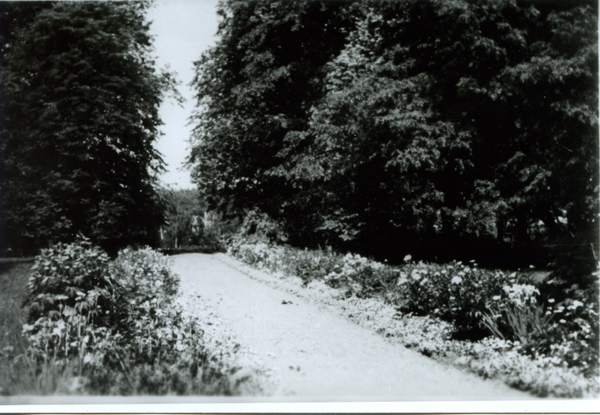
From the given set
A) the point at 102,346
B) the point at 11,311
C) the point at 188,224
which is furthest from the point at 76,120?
the point at 188,224

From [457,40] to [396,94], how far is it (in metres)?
1.76

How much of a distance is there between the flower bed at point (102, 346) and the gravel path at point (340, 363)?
414 mm

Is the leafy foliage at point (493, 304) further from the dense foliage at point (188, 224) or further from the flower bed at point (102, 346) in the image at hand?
the dense foliage at point (188, 224)

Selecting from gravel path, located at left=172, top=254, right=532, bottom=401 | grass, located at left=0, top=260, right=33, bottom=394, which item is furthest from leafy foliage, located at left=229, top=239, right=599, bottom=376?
grass, located at left=0, top=260, right=33, bottom=394

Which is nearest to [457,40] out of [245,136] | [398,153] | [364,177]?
[398,153]

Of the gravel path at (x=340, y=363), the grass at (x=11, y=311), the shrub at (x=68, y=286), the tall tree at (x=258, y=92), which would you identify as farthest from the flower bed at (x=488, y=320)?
the tall tree at (x=258, y=92)

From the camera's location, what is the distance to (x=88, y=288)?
5410 mm

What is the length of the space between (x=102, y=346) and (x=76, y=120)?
3023 millimetres

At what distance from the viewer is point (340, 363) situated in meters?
5.35

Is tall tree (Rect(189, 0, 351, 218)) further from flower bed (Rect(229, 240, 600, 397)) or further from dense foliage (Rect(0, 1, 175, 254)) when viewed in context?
flower bed (Rect(229, 240, 600, 397))

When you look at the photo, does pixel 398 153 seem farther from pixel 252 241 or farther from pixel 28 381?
pixel 28 381

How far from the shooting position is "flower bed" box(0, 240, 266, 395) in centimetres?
488

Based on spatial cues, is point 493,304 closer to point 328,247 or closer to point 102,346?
point 102,346

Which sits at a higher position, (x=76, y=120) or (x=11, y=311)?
(x=76, y=120)
